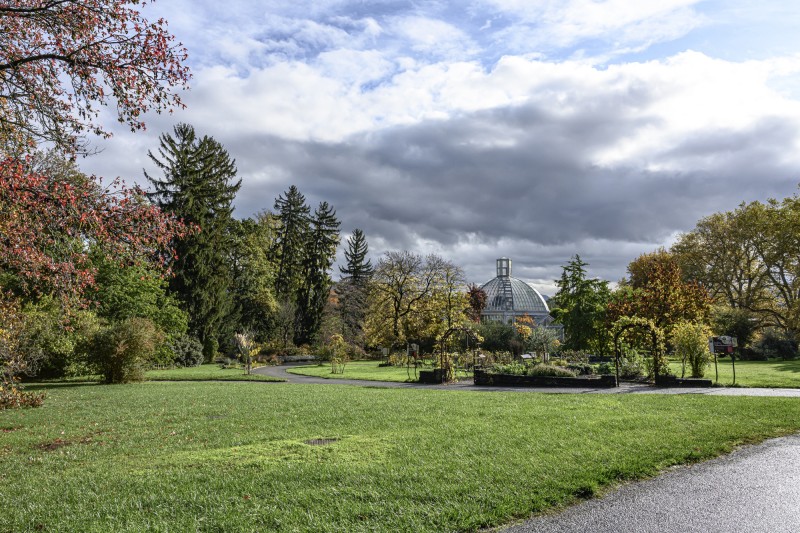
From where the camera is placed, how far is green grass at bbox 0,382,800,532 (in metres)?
4.92

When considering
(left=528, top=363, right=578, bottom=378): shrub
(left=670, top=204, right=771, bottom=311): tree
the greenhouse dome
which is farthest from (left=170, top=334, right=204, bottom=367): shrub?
(left=670, top=204, right=771, bottom=311): tree

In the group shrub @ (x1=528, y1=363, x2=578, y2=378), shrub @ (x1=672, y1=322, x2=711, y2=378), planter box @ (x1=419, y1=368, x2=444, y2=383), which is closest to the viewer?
shrub @ (x1=672, y1=322, x2=711, y2=378)

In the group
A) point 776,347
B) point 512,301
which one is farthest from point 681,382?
point 512,301

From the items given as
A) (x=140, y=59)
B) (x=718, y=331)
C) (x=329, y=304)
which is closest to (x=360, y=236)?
(x=329, y=304)

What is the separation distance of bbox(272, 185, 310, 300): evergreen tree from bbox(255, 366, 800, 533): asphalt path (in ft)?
158

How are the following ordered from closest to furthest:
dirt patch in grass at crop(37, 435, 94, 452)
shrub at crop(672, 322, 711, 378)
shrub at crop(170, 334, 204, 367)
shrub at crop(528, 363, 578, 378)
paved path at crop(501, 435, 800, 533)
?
1. paved path at crop(501, 435, 800, 533)
2. dirt patch in grass at crop(37, 435, 94, 452)
3. shrub at crop(672, 322, 711, 378)
4. shrub at crop(528, 363, 578, 378)
5. shrub at crop(170, 334, 204, 367)

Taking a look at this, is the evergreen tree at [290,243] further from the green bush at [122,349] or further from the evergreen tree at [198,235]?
the green bush at [122,349]

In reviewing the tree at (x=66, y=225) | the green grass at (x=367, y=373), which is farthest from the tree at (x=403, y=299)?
the tree at (x=66, y=225)

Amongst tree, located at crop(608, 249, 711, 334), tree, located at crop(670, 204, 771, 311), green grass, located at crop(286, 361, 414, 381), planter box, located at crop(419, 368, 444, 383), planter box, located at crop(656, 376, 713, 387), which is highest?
tree, located at crop(670, 204, 771, 311)

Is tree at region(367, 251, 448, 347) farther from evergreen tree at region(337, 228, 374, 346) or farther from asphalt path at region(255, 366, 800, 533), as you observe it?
asphalt path at region(255, 366, 800, 533)

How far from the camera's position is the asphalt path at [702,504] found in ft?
15.5

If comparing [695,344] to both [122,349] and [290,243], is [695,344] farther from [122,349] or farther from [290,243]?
[290,243]

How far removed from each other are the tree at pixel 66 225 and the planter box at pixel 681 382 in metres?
16.6

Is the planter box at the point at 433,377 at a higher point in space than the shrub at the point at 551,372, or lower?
lower
